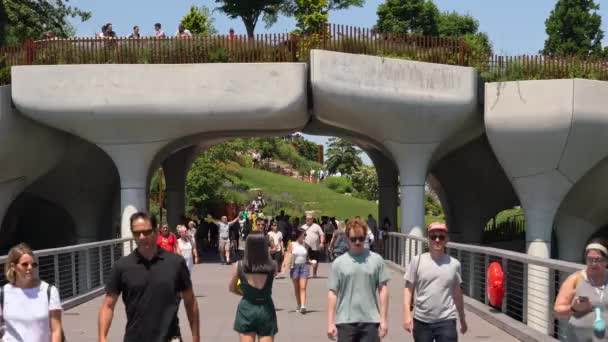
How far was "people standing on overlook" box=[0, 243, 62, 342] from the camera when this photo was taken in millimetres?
6910

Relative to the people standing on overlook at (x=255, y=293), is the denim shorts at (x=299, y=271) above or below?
below

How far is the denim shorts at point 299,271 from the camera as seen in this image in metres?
16.4

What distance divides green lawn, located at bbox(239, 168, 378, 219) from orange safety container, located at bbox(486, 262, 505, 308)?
189 ft

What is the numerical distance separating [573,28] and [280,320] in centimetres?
5353

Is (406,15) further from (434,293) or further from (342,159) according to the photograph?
(434,293)

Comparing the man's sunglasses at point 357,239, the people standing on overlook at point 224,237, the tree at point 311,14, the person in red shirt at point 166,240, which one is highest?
the tree at point 311,14

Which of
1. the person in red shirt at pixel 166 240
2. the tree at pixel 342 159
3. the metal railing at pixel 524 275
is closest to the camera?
the metal railing at pixel 524 275

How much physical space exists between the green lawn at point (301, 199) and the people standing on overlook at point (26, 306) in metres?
65.9

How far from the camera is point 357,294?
8289 mm

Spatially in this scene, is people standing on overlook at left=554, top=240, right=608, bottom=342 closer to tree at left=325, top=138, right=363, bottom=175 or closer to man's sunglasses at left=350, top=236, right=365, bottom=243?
man's sunglasses at left=350, top=236, right=365, bottom=243

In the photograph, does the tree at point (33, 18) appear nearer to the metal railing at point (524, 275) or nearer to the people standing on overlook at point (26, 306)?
the metal railing at point (524, 275)

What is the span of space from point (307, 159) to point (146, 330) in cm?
11275

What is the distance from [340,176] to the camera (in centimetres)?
10894

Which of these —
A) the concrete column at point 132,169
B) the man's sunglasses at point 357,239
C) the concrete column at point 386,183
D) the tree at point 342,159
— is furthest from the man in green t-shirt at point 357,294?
the tree at point 342,159
